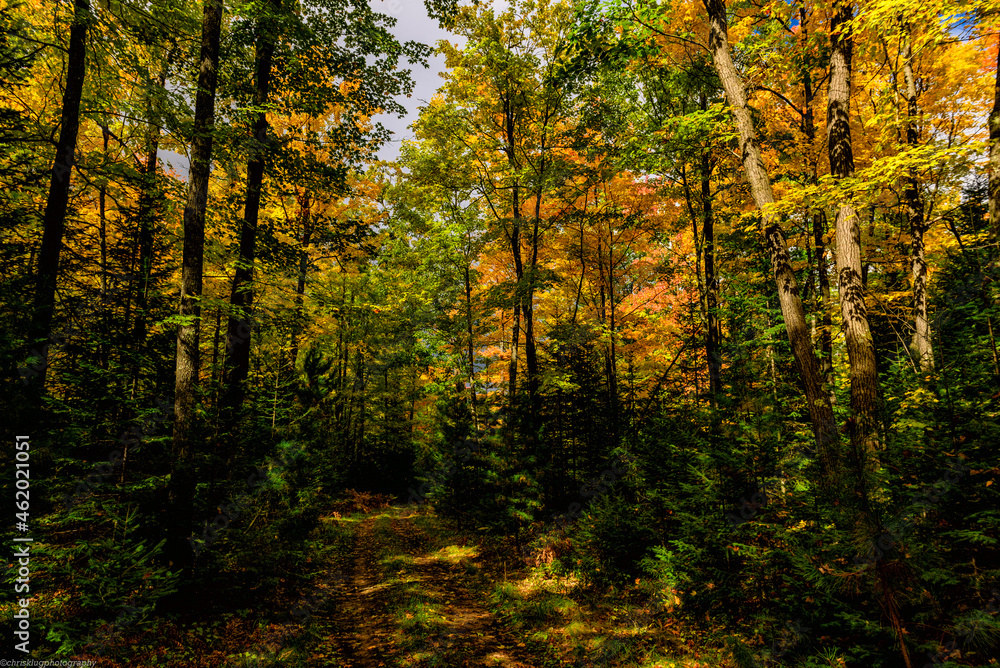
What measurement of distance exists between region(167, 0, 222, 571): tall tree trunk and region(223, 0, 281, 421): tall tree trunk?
64 centimetres

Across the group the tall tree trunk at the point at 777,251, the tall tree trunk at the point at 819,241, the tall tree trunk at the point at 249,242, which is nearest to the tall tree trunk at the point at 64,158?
the tall tree trunk at the point at 249,242

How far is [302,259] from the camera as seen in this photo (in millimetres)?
11633

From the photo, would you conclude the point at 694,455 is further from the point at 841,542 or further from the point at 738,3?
the point at 738,3

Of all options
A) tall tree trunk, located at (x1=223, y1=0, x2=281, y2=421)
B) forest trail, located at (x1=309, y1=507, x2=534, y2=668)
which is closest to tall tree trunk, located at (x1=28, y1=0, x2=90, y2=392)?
tall tree trunk, located at (x1=223, y1=0, x2=281, y2=421)

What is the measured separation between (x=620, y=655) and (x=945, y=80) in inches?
719

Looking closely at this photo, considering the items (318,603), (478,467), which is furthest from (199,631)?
(478,467)

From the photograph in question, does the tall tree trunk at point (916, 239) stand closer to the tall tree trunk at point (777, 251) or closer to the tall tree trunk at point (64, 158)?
the tall tree trunk at point (777, 251)

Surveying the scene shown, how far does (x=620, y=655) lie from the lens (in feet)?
18.5

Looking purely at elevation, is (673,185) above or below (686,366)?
above

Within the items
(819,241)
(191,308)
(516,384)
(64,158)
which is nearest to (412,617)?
(191,308)

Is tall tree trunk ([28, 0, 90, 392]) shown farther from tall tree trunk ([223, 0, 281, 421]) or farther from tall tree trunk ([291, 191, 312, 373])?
tall tree trunk ([291, 191, 312, 373])

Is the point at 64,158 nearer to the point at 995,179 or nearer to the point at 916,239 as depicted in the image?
the point at 995,179

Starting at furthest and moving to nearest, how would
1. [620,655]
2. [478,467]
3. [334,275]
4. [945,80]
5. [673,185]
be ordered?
[334,275] → [673,185] → [478,467] → [945,80] → [620,655]

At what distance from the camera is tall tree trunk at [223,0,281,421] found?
25.7 ft
